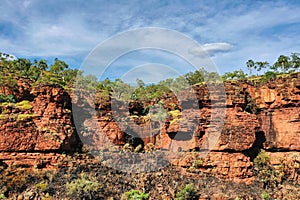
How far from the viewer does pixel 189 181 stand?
72.7 feet

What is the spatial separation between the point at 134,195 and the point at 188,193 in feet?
11.8

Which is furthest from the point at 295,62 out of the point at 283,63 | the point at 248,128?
the point at 248,128

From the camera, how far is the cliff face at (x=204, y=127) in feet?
69.5

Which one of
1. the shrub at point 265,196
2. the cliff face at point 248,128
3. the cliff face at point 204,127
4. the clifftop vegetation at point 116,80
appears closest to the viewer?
the shrub at point 265,196

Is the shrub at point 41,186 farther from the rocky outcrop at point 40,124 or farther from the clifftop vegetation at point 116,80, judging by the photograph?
the clifftop vegetation at point 116,80

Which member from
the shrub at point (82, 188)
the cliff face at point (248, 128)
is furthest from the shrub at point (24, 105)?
the cliff face at point (248, 128)

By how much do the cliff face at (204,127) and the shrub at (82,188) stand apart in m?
2.80

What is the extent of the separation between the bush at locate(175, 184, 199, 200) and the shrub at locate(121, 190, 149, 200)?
2216mm

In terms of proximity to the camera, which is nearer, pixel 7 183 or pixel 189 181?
pixel 7 183

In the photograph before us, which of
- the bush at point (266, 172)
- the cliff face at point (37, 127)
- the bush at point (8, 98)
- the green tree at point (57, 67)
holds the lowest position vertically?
the bush at point (266, 172)

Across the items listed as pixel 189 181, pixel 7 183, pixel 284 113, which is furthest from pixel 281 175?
pixel 7 183

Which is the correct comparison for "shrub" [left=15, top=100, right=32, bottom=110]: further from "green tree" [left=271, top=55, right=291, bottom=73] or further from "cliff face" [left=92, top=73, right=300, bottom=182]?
"green tree" [left=271, top=55, right=291, bottom=73]

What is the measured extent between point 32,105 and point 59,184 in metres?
6.50

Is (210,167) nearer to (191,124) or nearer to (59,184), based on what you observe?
(191,124)
